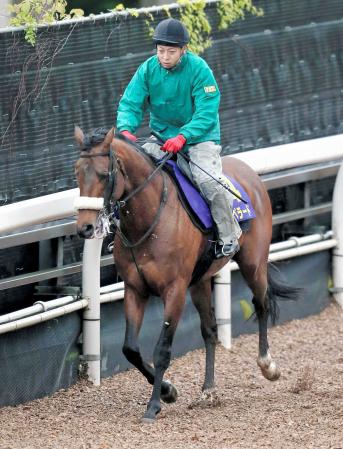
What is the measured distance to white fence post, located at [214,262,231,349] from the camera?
32.2 feet

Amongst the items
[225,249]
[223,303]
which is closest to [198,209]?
[225,249]

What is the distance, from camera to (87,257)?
8.52 metres

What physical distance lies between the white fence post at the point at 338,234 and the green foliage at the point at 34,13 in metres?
3.12

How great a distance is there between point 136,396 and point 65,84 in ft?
7.20

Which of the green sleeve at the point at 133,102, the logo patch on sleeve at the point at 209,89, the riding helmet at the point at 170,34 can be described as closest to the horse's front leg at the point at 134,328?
the green sleeve at the point at 133,102

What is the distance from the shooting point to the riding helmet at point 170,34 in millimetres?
7887

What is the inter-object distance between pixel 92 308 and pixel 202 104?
5.30 ft

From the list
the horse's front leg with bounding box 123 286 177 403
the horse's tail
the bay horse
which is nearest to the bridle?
the bay horse

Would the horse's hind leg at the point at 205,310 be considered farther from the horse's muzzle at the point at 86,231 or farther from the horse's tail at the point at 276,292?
the horse's muzzle at the point at 86,231

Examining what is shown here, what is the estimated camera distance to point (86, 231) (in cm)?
718

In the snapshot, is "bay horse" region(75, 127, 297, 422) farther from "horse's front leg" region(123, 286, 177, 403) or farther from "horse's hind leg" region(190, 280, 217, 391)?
"horse's hind leg" region(190, 280, 217, 391)

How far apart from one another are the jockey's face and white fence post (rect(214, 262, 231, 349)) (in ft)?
7.29

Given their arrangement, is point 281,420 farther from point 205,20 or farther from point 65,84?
point 205,20

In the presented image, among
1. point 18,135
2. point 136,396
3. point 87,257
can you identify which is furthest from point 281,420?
point 18,135
